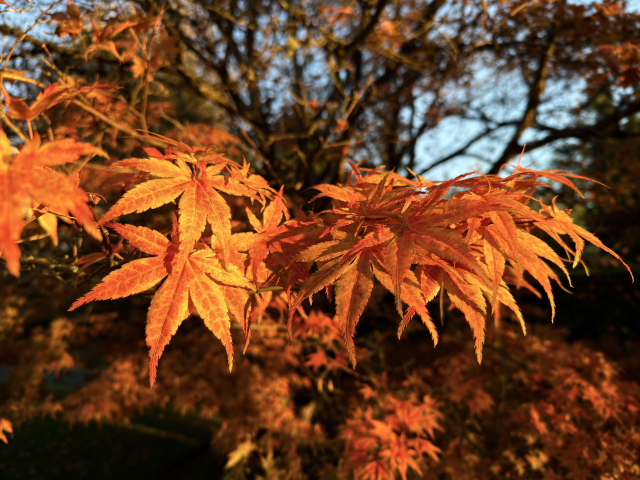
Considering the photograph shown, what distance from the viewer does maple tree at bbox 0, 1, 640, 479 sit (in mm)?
784

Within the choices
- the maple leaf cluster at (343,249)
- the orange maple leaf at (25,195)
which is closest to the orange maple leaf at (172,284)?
the maple leaf cluster at (343,249)

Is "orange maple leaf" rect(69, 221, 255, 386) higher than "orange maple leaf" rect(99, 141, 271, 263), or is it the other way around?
"orange maple leaf" rect(99, 141, 271, 263)

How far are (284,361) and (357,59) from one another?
3321mm

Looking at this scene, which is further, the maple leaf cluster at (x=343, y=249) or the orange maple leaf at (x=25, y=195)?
the maple leaf cluster at (x=343, y=249)

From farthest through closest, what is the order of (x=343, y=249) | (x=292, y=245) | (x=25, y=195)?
(x=292, y=245) < (x=343, y=249) < (x=25, y=195)

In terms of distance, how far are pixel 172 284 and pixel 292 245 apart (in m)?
0.32

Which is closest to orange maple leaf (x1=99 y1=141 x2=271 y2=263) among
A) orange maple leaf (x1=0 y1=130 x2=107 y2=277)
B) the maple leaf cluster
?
the maple leaf cluster

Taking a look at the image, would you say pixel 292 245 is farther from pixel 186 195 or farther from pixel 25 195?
pixel 25 195

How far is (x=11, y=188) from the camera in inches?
20.9

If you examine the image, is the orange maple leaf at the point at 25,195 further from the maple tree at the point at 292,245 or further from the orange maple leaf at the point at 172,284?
the orange maple leaf at the point at 172,284

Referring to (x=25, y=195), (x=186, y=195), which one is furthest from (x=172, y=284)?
(x=25, y=195)

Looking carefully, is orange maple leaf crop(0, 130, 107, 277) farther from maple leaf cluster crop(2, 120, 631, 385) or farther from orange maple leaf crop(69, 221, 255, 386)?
orange maple leaf crop(69, 221, 255, 386)

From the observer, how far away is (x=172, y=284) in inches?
33.9

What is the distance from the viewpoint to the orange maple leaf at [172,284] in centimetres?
80
